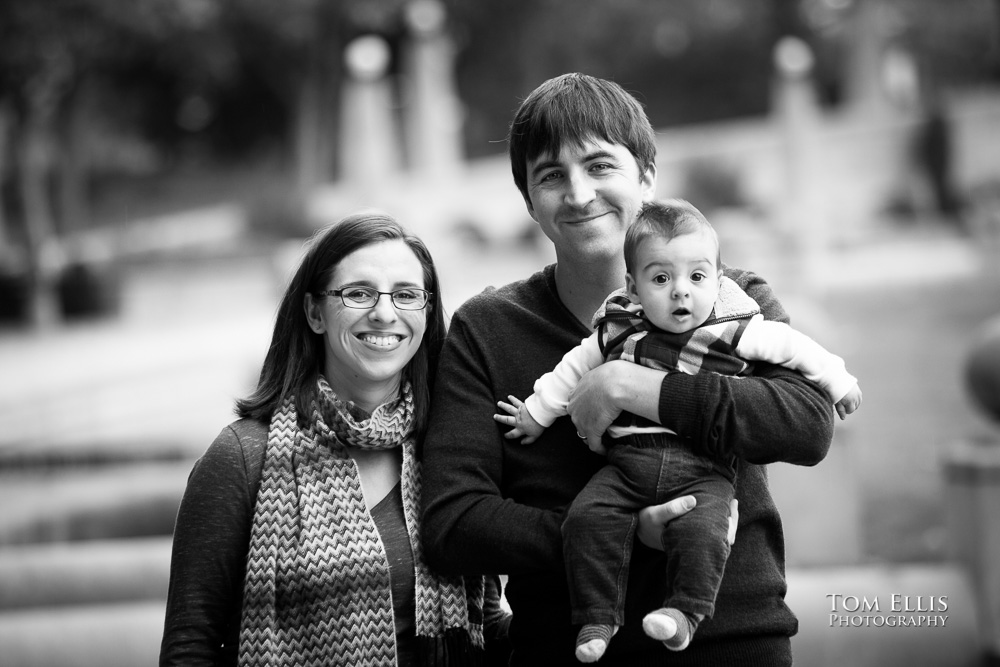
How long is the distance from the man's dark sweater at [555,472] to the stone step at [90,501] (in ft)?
17.7

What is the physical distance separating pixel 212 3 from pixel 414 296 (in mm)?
23277

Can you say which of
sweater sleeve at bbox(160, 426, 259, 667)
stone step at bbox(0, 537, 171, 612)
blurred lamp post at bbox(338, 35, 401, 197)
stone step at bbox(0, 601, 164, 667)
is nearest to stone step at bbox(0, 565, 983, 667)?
stone step at bbox(0, 601, 164, 667)

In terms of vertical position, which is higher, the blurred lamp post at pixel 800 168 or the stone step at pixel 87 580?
the blurred lamp post at pixel 800 168

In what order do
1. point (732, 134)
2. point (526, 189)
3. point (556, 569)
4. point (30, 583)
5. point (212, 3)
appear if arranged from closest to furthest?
point (556, 569) < point (526, 189) < point (30, 583) < point (212, 3) < point (732, 134)

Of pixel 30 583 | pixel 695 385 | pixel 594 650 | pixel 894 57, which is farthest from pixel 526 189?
pixel 894 57

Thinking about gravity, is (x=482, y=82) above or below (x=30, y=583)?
above

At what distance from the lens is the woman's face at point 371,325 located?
2.46m

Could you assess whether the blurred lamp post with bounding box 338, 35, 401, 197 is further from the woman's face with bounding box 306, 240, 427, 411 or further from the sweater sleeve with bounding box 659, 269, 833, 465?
the sweater sleeve with bounding box 659, 269, 833, 465

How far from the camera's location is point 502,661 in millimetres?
2648

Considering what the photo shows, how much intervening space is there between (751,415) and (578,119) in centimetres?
78

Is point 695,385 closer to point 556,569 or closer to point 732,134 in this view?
point 556,569

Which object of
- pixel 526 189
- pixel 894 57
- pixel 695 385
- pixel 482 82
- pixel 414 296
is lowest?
pixel 695 385

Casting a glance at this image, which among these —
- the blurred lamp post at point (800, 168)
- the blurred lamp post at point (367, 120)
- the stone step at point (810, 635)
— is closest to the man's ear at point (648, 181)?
the stone step at point (810, 635)

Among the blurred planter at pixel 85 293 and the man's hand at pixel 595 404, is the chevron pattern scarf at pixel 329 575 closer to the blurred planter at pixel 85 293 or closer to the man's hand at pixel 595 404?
the man's hand at pixel 595 404
